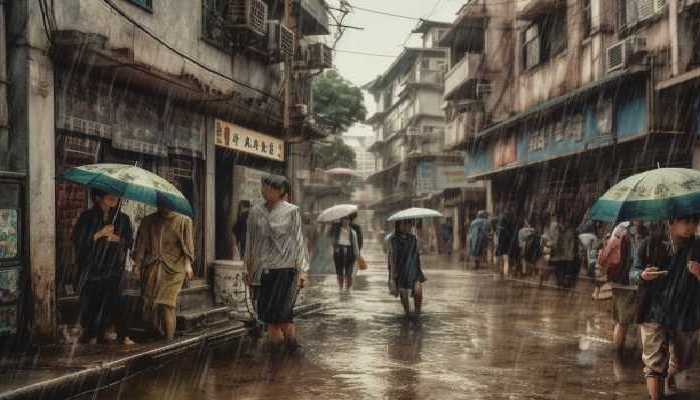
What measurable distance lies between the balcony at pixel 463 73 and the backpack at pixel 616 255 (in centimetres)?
2030

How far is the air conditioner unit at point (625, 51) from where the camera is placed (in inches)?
657

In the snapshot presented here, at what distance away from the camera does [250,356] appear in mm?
8242

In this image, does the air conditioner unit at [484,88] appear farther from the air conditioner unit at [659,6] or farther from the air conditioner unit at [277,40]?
the air conditioner unit at [277,40]

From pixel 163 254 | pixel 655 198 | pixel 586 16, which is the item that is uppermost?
pixel 586 16

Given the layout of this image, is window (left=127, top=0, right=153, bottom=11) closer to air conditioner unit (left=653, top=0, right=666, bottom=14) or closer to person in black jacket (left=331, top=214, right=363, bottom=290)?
person in black jacket (left=331, top=214, right=363, bottom=290)

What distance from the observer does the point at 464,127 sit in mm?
29984

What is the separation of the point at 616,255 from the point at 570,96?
1104 cm

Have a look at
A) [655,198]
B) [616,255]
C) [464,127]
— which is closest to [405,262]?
[616,255]

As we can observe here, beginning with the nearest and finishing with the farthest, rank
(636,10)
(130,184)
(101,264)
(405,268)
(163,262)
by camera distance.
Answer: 1. (130,184)
2. (101,264)
3. (163,262)
4. (405,268)
5. (636,10)

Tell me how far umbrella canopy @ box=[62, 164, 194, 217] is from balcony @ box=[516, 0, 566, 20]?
17.2 metres

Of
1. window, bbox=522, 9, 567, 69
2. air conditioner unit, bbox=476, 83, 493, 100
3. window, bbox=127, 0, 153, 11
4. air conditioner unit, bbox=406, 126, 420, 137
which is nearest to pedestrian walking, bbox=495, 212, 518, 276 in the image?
window, bbox=522, 9, 567, 69

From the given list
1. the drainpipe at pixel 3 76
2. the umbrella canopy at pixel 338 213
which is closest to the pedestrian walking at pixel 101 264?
the drainpipe at pixel 3 76

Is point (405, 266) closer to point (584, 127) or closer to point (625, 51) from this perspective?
point (625, 51)

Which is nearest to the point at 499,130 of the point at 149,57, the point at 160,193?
the point at 149,57
